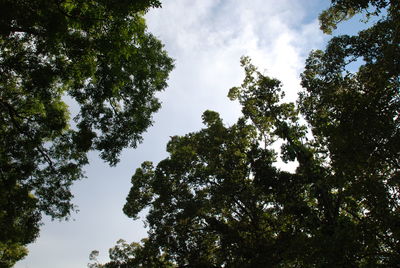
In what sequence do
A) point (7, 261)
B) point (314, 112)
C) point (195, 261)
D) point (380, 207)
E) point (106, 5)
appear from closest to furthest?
point (380, 207), point (106, 5), point (314, 112), point (195, 261), point (7, 261)

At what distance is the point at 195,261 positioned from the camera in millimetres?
14695

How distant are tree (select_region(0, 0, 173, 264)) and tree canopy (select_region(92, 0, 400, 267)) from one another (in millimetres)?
4901

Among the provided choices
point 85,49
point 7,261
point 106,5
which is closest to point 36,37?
point 85,49

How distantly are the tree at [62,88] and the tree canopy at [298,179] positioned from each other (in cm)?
490

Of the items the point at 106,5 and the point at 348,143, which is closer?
the point at 348,143

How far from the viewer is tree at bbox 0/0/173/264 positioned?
28.0 ft

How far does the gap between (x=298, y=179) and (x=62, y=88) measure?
507 inches

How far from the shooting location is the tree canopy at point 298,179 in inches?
290

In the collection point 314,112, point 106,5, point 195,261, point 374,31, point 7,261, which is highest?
point 374,31

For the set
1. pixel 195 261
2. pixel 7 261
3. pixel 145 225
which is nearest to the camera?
pixel 195 261

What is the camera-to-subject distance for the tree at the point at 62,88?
8.53 metres

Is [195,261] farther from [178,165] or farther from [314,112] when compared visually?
[314,112]

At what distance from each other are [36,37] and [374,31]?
1205 cm

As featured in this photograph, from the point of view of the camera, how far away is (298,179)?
13.8m
